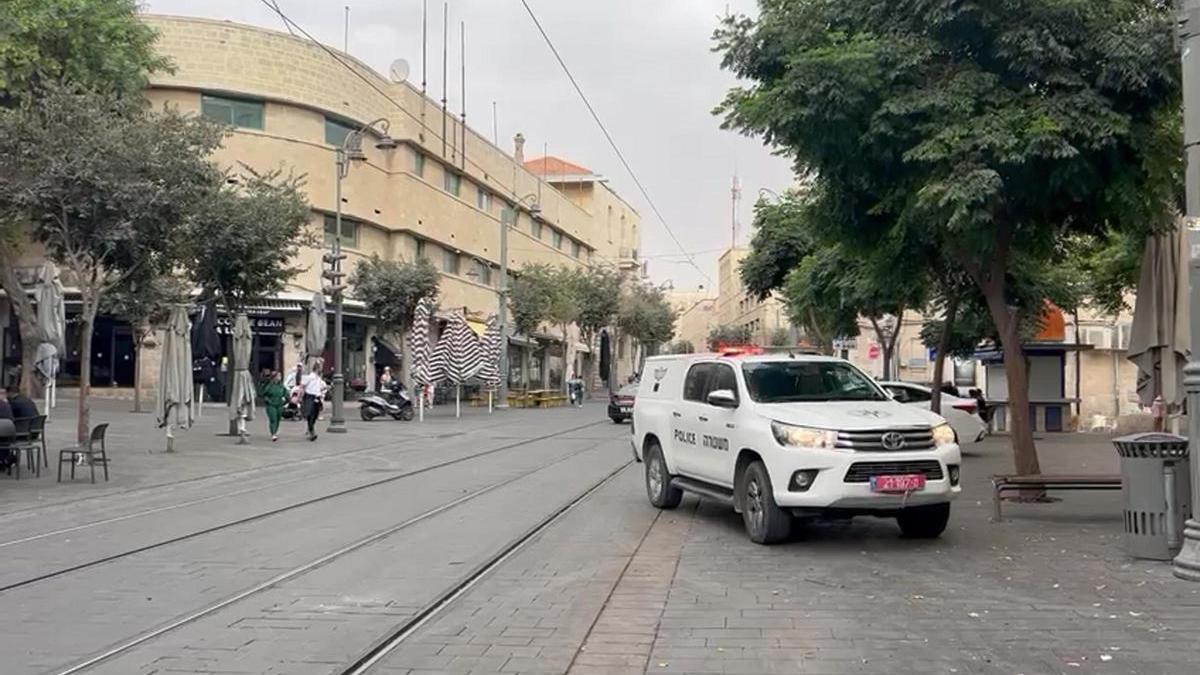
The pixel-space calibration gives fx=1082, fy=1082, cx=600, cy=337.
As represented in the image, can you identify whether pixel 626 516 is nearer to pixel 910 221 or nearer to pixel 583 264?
pixel 910 221

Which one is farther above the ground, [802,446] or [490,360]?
[490,360]

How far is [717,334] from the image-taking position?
94438 mm

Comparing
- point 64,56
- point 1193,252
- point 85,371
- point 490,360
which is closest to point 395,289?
point 490,360

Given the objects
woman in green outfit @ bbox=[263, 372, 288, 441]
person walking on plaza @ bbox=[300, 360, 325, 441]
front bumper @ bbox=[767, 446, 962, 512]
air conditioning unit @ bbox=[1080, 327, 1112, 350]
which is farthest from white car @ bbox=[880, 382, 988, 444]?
air conditioning unit @ bbox=[1080, 327, 1112, 350]

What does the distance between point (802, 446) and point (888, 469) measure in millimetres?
783

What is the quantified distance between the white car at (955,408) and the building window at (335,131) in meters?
27.9

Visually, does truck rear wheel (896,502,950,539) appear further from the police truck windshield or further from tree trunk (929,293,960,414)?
tree trunk (929,293,960,414)

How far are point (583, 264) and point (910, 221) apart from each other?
69.7 metres

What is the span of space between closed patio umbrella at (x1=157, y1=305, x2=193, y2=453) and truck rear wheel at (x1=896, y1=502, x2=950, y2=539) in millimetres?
14283

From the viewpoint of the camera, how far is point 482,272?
6078cm

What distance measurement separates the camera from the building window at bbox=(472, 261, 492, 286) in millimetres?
58719

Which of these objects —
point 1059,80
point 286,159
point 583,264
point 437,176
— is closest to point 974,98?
point 1059,80

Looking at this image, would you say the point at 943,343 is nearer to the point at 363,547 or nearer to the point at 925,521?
the point at 925,521

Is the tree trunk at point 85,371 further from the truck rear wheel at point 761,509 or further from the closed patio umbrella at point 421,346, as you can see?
the closed patio umbrella at point 421,346
